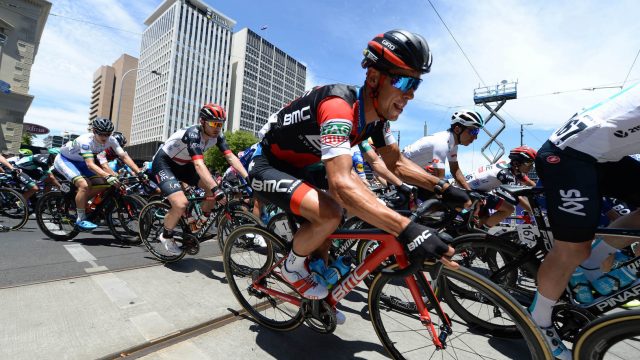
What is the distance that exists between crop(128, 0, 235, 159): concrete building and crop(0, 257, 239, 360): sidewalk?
115 metres

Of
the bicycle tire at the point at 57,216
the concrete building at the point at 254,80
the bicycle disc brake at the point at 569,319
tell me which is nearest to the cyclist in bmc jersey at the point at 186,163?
the bicycle tire at the point at 57,216

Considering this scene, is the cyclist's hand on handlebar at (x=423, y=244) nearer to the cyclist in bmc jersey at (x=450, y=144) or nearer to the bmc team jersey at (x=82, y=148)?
the cyclist in bmc jersey at (x=450, y=144)

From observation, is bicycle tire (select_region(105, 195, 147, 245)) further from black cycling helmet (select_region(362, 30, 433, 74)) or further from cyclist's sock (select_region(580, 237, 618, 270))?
cyclist's sock (select_region(580, 237, 618, 270))

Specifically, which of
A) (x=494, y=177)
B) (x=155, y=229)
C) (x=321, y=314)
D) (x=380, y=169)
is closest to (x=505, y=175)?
(x=494, y=177)

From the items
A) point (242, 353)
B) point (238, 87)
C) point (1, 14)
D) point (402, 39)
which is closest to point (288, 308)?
point (242, 353)

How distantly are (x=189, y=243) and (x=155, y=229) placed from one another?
100cm

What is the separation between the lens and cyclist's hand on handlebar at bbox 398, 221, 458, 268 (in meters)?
1.49

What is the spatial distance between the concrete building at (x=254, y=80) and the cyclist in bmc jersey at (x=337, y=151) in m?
121

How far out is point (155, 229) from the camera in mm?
4695

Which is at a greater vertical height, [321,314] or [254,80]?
[254,80]

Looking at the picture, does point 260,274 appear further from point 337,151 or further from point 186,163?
point 186,163

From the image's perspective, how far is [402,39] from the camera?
1.95m

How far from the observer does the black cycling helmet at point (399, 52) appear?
6.33ft

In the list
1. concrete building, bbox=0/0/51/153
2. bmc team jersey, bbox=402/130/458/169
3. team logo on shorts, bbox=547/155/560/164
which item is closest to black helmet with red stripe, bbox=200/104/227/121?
bmc team jersey, bbox=402/130/458/169
